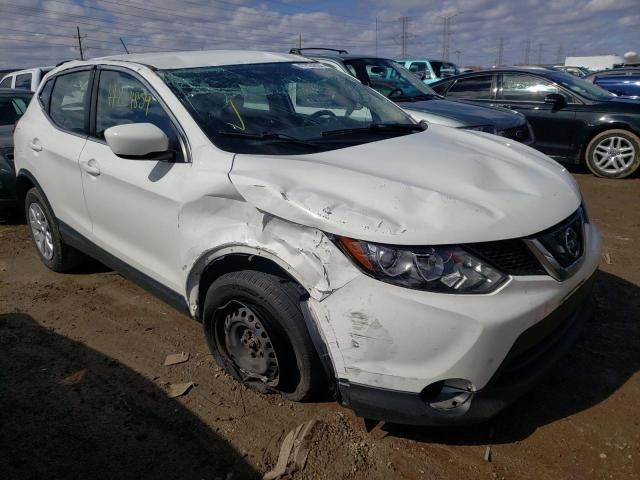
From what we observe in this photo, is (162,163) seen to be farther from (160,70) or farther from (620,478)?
(620,478)

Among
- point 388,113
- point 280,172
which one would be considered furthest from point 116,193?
point 388,113

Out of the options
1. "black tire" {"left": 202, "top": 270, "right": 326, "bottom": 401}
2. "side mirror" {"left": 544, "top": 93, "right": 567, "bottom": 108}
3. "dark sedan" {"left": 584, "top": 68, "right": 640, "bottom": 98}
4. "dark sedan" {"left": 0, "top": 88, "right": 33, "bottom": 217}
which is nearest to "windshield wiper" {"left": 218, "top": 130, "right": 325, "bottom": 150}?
"black tire" {"left": 202, "top": 270, "right": 326, "bottom": 401}

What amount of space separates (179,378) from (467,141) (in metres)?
2.19

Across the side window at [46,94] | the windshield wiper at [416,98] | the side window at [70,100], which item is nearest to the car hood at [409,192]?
the side window at [70,100]

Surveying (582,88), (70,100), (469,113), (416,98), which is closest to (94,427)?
(70,100)

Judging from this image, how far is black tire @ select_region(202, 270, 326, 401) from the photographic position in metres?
2.29

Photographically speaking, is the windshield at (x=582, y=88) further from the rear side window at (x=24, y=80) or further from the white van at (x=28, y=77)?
the rear side window at (x=24, y=80)

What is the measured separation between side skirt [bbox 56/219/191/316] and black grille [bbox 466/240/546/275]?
64.9 inches

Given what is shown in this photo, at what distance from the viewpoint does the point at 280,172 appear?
2379mm

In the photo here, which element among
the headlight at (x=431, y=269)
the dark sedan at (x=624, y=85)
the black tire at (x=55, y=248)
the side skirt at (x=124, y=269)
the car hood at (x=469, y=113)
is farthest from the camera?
the dark sedan at (x=624, y=85)

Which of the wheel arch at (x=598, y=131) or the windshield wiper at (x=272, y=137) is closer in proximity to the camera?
the windshield wiper at (x=272, y=137)

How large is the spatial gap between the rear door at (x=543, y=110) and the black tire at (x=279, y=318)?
21.3ft

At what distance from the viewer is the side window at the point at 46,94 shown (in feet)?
13.9

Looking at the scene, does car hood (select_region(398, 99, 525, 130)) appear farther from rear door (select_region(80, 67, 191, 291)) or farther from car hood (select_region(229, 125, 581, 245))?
rear door (select_region(80, 67, 191, 291))
